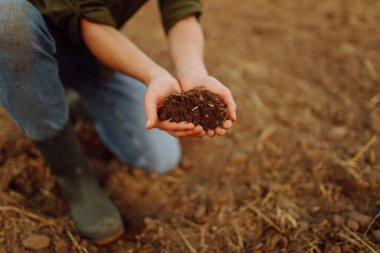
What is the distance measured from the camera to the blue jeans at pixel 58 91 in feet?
3.76

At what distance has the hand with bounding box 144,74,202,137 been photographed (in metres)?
1.07

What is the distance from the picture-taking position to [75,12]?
1244 millimetres

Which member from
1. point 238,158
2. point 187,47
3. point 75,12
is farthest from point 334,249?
point 75,12

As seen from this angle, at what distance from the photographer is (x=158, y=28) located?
2.70 meters

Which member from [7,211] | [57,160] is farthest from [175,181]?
[7,211]

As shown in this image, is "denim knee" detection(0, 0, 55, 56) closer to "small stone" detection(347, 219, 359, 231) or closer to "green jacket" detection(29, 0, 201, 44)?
"green jacket" detection(29, 0, 201, 44)

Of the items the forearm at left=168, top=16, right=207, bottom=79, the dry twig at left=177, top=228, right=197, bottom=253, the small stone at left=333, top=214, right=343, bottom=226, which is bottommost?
the dry twig at left=177, top=228, right=197, bottom=253

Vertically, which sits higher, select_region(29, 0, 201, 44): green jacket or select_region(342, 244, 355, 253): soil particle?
select_region(29, 0, 201, 44): green jacket

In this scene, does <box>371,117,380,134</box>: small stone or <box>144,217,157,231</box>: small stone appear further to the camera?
<box>371,117,380,134</box>: small stone

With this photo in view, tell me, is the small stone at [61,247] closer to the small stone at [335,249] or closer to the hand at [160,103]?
the hand at [160,103]

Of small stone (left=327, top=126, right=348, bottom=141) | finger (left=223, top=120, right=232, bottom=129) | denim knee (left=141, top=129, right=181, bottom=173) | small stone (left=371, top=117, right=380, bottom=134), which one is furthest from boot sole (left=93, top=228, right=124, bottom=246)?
small stone (left=371, top=117, right=380, bottom=134)

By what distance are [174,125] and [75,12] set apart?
1.68 feet

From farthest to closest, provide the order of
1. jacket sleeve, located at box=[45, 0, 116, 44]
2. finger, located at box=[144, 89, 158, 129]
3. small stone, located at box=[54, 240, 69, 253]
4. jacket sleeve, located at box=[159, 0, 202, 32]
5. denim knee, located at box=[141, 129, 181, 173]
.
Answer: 1. denim knee, located at box=[141, 129, 181, 173]
2. jacket sleeve, located at box=[159, 0, 202, 32]
3. small stone, located at box=[54, 240, 69, 253]
4. jacket sleeve, located at box=[45, 0, 116, 44]
5. finger, located at box=[144, 89, 158, 129]

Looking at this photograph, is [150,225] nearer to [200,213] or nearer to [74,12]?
[200,213]
